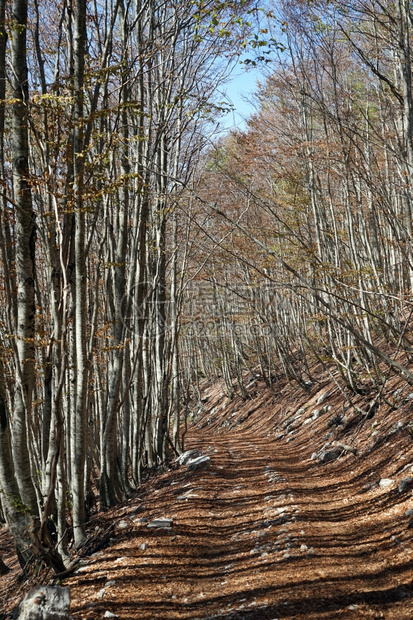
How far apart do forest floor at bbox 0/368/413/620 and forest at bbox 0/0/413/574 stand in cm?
52

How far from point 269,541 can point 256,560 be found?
1.25ft

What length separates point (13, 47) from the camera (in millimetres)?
5453

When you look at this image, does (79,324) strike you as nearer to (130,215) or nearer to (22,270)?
(22,270)

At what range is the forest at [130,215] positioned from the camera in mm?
4805

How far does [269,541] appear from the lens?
4590mm

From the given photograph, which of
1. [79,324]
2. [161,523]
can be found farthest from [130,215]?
[161,523]

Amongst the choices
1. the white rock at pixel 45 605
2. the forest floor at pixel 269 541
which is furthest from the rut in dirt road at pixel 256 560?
the white rock at pixel 45 605

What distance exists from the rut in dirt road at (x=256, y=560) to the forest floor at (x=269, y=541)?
0.04 ft

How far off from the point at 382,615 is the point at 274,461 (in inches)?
219

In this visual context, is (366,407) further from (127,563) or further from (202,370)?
(202,370)

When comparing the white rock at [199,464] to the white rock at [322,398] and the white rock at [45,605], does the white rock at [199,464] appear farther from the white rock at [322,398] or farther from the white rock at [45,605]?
the white rock at [45,605]

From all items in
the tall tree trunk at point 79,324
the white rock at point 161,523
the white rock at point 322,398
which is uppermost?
the tall tree trunk at point 79,324

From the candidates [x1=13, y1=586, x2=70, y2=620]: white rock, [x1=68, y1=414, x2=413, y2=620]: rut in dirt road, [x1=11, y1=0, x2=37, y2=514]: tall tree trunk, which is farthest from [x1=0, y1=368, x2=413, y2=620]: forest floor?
[x1=11, y1=0, x2=37, y2=514]: tall tree trunk

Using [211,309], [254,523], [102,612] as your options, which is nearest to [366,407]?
[254,523]
